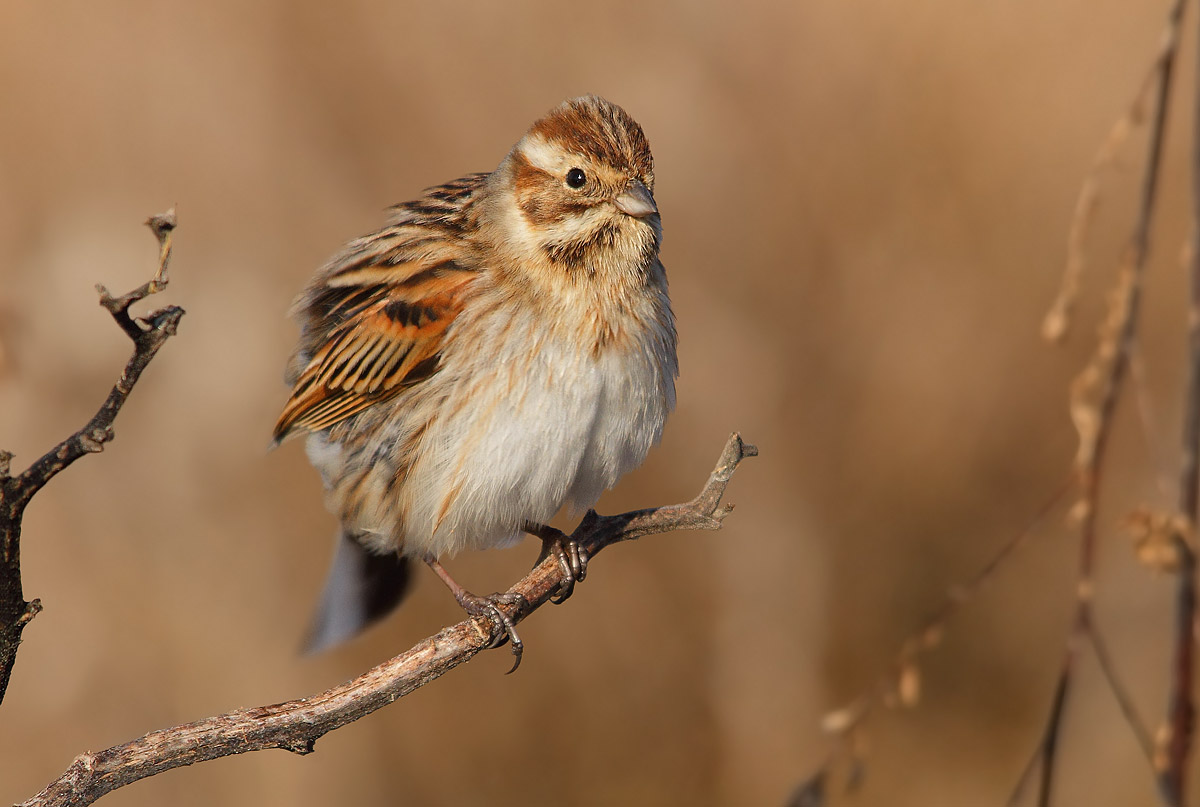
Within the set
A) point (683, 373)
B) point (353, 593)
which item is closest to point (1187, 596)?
point (353, 593)

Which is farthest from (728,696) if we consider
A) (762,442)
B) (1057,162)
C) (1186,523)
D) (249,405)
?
(1186,523)

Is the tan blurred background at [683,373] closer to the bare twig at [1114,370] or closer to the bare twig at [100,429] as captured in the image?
the bare twig at [100,429]

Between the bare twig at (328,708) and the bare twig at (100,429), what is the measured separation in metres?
0.26

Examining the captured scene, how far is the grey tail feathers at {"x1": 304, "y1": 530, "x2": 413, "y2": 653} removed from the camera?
3770 millimetres

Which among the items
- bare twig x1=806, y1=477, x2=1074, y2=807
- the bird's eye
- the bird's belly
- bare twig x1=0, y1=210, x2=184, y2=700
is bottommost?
bare twig x1=806, y1=477, x2=1074, y2=807

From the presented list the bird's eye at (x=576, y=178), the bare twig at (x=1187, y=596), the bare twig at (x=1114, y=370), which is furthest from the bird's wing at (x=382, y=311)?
the bare twig at (x=1187, y=596)

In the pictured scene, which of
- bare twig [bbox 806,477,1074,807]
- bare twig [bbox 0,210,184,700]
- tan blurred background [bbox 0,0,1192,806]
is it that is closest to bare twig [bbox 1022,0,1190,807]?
bare twig [bbox 806,477,1074,807]

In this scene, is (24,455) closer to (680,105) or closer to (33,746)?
(33,746)

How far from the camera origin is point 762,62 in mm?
5512

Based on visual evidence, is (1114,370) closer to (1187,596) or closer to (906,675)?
(1187,596)

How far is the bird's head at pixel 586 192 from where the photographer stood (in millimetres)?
3035

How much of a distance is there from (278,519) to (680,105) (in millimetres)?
2613

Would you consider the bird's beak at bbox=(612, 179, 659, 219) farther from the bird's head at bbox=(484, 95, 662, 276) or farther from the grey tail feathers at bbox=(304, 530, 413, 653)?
the grey tail feathers at bbox=(304, 530, 413, 653)

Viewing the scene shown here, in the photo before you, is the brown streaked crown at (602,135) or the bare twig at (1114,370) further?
the brown streaked crown at (602,135)
